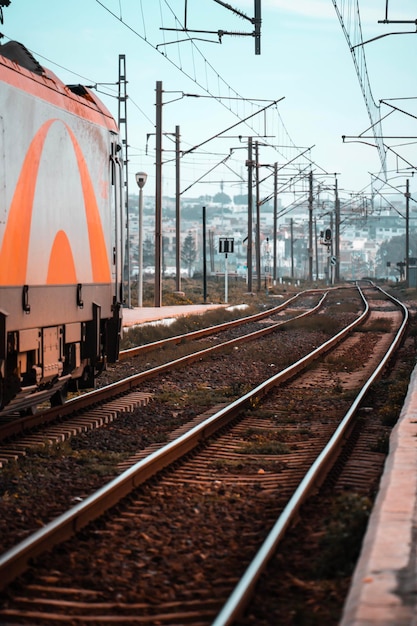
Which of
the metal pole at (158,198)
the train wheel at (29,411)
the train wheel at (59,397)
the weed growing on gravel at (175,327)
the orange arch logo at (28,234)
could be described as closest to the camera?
the orange arch logo at (28,234)

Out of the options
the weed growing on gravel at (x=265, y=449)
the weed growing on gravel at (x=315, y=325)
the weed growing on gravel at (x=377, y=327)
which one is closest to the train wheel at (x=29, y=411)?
the weed growing on gravel at (x=265, y=449)

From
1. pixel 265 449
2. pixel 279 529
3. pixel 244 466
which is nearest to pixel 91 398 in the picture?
pixel 265 449

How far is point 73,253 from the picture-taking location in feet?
37.7

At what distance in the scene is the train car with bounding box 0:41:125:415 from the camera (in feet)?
31.2

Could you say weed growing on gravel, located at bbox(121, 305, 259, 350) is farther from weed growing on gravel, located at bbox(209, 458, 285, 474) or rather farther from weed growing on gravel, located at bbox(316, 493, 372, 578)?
weed growing on gravel, located at bbox(316, 493, 372, 578)

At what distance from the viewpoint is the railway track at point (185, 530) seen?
5.47m

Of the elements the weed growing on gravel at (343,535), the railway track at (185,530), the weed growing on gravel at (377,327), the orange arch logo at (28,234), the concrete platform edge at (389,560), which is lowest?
the railway track at (185,530)

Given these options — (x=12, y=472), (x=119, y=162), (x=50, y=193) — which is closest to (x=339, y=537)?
(x=12, y=472)

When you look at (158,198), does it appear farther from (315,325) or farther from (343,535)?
(343,535)

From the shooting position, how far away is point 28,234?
9.91 metres

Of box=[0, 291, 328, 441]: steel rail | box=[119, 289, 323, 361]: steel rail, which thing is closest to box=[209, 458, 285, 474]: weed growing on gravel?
box=[0, 291, 328, 441]: steel rail

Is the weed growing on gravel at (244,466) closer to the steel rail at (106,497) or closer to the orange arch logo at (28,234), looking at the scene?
the steel rail at (106,497)

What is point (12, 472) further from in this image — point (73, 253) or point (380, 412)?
point (380, 412)

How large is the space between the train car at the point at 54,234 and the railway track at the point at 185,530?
66.8 inches
